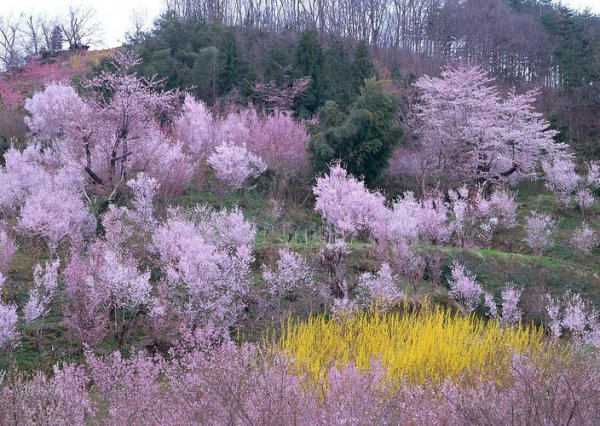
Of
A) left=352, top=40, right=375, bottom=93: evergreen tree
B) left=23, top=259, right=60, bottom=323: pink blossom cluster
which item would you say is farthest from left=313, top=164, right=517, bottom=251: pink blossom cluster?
left=352, top=40, right=375, bottom=93: evergreen tree

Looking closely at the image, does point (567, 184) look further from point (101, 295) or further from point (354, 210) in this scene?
point (101, 295)

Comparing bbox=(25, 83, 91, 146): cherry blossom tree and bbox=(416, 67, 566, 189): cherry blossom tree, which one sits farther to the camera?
bbox=(416, 67, 566, 189): cherry blossom tree

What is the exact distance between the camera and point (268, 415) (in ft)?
10.9

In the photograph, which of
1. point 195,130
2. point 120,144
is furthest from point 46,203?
point 195,130

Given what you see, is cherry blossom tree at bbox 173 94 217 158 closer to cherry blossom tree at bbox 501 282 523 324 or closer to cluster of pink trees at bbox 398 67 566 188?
cluster of pink trees at bbox 398 67 566 188

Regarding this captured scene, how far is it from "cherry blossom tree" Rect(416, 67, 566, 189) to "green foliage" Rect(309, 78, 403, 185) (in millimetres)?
1250

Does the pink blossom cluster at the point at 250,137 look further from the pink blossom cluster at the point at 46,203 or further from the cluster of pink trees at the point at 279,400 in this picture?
the cluster of pink trees at the point at 279,400

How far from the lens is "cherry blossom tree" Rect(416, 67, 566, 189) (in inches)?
662

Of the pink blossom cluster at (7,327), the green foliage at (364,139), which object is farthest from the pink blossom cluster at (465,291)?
the green foliage at (364,139)

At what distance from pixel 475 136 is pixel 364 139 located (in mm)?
3991

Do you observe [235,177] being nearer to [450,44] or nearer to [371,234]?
[371,234]

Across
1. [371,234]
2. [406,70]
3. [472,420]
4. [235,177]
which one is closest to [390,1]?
[406,70]

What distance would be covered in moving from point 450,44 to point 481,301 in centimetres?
2686

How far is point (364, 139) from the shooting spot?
1516 centimetres
